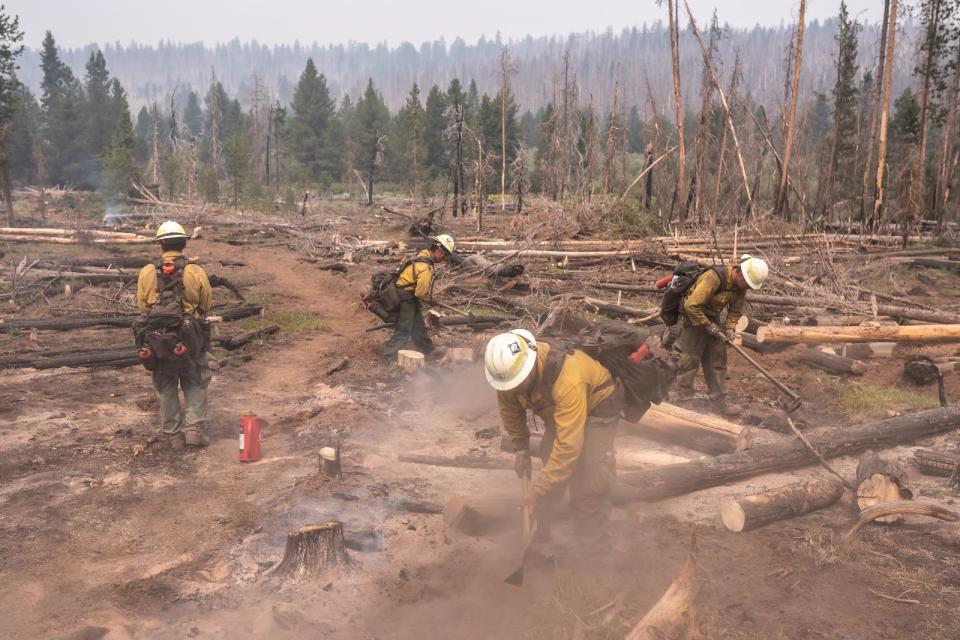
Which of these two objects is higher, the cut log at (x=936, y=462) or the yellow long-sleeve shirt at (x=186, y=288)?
the yellow long-sleeve shirt at (x=186, y=288)

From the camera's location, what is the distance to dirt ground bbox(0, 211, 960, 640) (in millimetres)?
4211

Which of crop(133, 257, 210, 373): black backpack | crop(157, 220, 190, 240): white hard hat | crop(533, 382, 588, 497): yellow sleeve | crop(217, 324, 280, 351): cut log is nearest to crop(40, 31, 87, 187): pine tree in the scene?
crop(217, 324, 280, 351): cut log

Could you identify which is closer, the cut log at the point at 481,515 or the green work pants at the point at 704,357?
the cut log at the point at 481,515

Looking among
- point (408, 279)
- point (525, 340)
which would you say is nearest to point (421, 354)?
point (408, 279)

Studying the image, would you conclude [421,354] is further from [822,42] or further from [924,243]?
[822,42]

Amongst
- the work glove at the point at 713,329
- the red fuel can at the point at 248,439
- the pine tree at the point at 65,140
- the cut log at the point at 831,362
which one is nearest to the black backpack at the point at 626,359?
the work glove at the point at 713,329

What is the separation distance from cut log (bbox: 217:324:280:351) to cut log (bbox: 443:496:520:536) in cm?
613

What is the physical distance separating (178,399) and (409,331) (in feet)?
11.7

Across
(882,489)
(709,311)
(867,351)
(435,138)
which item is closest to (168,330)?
(709,311)

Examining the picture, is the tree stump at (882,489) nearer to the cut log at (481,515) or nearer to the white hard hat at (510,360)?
the cut log at (481,515)

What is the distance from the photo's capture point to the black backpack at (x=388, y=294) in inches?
366

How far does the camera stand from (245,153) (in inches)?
1580

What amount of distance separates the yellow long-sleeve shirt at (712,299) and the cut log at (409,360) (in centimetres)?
346

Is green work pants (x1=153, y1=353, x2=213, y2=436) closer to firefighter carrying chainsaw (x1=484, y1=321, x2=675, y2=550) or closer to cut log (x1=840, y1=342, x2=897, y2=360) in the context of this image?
firefighter carrying chainsaw (x1=484, y1=321, x2=675, y2=550)
